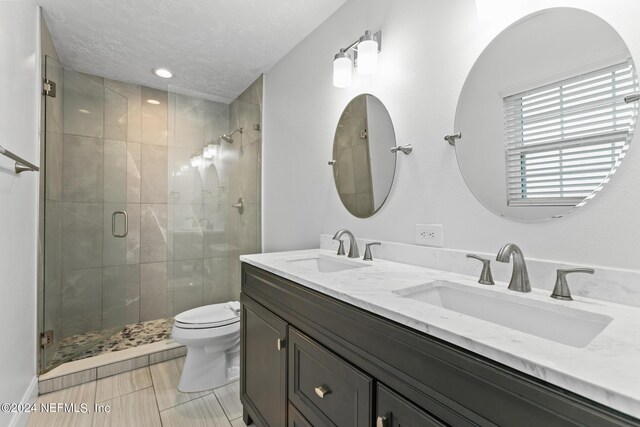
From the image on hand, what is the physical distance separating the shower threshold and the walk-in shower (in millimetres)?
22

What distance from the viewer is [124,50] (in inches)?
91.5

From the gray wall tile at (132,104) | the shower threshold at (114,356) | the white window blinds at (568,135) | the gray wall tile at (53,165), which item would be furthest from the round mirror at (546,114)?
the gray wall tile at (132,104)

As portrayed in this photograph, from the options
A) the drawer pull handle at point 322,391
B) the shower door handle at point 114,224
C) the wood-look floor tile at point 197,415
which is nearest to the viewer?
the drawer pull handle at point 322,391

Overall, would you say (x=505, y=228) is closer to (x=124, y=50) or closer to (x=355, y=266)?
(x=355, y=266)

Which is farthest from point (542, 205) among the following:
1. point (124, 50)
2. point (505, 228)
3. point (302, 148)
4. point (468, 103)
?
point (124, 50)

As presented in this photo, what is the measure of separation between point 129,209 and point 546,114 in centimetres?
323

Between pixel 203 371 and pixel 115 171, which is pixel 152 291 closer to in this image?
pixel 115 171

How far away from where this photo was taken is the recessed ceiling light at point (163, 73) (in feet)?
8.68

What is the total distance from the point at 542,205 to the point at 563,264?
0.65 feet

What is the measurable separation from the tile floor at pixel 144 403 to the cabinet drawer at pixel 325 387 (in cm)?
80

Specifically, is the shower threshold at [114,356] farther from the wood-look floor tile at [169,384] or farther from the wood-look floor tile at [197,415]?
the wood-look floor tile at [197,415]

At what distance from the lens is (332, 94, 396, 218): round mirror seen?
5.12 ft

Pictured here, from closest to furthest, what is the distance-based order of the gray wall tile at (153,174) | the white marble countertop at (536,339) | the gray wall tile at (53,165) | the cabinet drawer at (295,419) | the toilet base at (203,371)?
the white marble countertop at (536,339) < the cabinet drawer at (295,419) < the toilet base at (203,371) < the gray wall tile at (53,165) < the gray wall tile at (153,174)

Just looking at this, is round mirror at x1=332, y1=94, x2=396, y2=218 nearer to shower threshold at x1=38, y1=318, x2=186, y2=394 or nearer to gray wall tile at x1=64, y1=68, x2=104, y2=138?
shower threshold at x1=38, y1=318, x2=186, y2=394
